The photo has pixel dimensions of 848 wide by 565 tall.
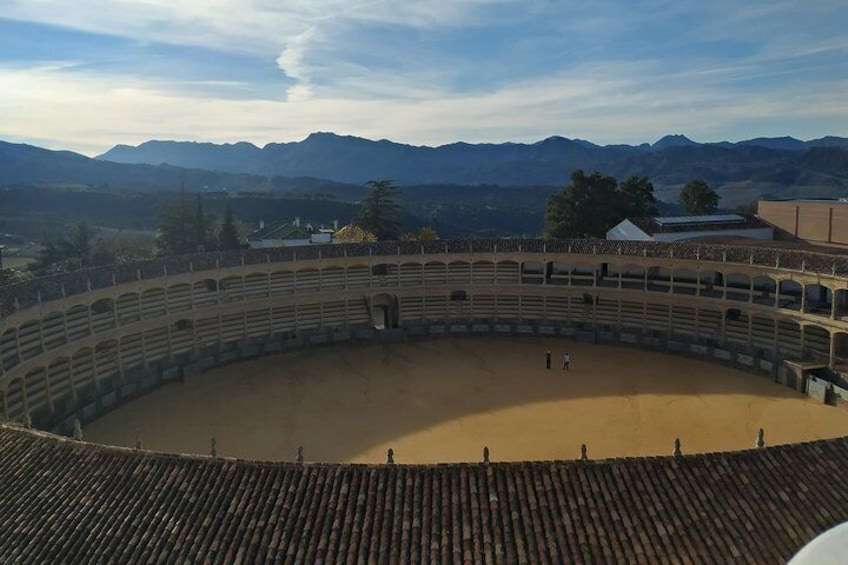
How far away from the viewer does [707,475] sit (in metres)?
15.5

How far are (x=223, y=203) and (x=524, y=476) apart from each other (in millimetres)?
127286

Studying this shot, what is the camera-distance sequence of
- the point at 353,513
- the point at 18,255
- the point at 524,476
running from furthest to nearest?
the point at 18,255 < the point at 524,476 < the point at 353,513

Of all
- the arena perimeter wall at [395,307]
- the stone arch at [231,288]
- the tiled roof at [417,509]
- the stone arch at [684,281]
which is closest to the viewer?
the tiled roof at [417,509]

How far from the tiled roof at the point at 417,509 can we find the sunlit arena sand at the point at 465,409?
13.0m

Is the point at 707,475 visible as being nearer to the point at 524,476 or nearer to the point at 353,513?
the point at 524,476

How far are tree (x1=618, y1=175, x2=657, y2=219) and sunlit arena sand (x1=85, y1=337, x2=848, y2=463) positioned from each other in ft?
95.6

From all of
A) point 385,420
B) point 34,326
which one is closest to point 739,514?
point 385,420

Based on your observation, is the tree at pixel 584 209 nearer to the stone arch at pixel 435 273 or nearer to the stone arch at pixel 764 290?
the stone arch at pixel 435 273

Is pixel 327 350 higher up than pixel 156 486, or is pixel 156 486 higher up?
pixel 156 486

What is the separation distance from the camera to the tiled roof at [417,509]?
13328mm

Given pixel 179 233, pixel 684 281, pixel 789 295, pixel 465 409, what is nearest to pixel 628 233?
pixel 684 281

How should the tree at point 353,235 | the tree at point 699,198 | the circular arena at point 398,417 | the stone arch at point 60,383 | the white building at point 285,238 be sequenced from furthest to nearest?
1. the tree at point 699,198
2. the tree at point 353,235
3. the white building at point 285,238
4. the stone arch at point 60,383
5. the circular arena at point 398,417

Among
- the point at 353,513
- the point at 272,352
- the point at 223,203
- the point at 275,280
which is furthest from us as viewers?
the point at 223,203

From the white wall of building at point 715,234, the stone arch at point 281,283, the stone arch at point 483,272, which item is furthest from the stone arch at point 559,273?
the stone arch at point 281,283
